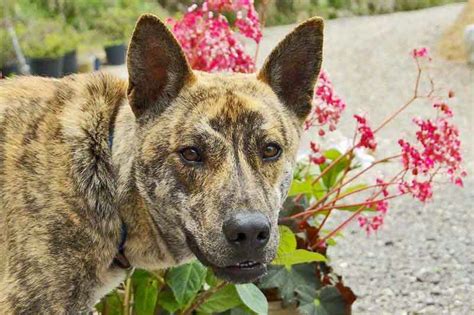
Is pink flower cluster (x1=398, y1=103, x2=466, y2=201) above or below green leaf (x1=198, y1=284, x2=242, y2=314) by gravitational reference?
above

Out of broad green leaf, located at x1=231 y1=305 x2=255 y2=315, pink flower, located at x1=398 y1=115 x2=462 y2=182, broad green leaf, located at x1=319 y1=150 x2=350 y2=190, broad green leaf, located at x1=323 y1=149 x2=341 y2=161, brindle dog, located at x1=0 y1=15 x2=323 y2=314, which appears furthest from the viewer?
broad green leaf, located at x1=323 y1=149 x2=341 y2=161

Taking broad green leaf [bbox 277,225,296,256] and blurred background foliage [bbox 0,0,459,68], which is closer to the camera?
broad green leaf [bbox 277,225,296,256]

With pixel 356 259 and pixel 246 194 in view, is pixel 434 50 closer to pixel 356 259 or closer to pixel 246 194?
pixel 356 259

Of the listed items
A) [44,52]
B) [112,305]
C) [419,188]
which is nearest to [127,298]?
[112,305]

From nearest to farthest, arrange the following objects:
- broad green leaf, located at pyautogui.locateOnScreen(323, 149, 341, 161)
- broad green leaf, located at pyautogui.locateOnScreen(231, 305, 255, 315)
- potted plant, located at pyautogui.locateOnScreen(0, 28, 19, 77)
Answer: broad green leaf, located at pyautogui.locateOnScreen(231, 305, 255, 315) < broad green leaf, located at pyautogui.locateOnScreen(323, 149, 341, 161) < potted plant, located at pyautogui.locateOnScreen(0, 28, 19, 77)

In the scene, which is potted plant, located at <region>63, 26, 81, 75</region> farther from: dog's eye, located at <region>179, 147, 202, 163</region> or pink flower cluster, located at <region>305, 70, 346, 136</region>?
dog's eye, located at <region>179, 147, 202, 163</region>

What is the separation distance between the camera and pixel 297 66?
10.3 feet

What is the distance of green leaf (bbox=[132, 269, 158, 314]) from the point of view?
3431mm

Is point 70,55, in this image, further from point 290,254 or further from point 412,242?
point 290,254

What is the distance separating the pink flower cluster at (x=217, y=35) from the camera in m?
3.80

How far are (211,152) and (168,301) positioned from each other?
3.21 feet

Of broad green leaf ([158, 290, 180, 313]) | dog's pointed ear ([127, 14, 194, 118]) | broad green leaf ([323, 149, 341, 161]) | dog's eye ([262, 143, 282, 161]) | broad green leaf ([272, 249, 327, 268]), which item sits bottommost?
broad green leaf ([158, 290, 180, 313])

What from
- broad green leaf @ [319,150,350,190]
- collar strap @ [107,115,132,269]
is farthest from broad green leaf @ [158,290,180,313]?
broad green leaf @ [319,150,350,190]

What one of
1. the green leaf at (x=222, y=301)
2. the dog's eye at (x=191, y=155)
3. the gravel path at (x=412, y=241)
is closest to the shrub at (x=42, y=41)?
the gravel path at (x=412, y=241)
